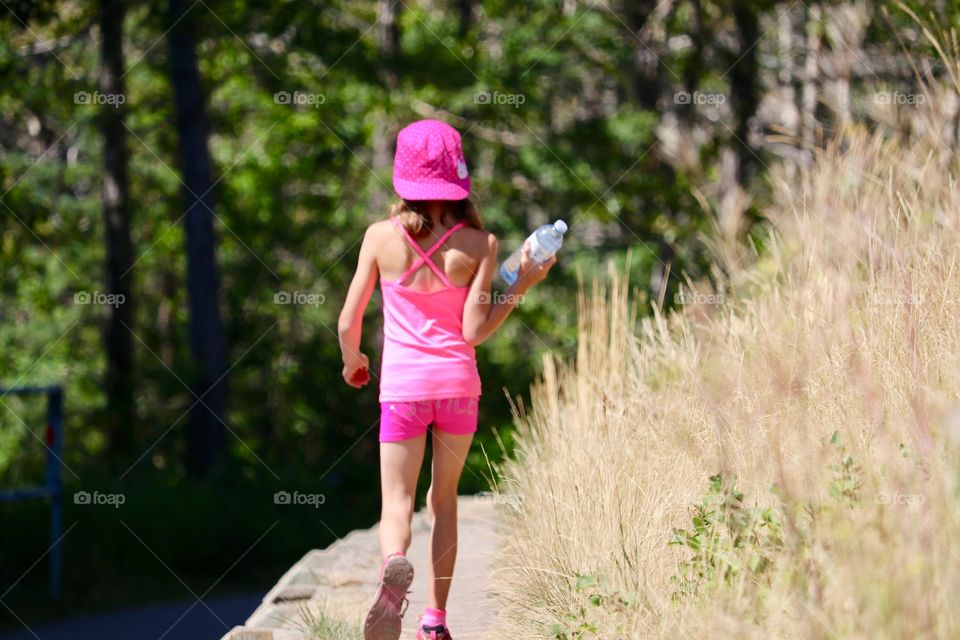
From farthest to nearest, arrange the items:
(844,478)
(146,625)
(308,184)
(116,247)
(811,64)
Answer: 1. (308,184)
2. (116,247)
3. (811,64)
4. (146,625)
5. (844,478)

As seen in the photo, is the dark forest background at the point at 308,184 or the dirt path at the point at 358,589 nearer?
the dirt path at the point at 358,589

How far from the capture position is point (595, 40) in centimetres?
1419

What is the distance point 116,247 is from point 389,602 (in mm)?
13195

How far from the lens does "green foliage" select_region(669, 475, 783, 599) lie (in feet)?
11.2

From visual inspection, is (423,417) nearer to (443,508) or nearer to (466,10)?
(443,508)

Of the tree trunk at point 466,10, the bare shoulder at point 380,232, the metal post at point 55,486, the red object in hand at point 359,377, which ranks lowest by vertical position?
the metal post at point 55,486

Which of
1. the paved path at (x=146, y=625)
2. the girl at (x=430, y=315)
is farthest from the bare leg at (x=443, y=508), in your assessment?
the paved path at (x=146, y=625)

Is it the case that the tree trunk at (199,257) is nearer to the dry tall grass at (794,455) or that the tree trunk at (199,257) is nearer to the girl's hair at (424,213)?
the dry tall grass at (794,455)

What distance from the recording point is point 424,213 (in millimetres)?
4117

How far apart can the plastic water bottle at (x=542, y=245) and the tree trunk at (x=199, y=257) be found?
30.0 feet

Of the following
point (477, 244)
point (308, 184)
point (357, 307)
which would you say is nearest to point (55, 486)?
point (357, 307)

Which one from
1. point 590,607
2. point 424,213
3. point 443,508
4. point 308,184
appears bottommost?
point 590,607

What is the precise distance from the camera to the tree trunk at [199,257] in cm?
1300

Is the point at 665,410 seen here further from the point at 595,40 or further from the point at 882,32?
the point at 595,40
